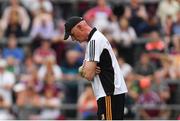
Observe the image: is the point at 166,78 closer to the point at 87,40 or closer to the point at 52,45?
the point at 52,45

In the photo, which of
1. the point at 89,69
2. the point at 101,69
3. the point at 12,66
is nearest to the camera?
the point at 89,69

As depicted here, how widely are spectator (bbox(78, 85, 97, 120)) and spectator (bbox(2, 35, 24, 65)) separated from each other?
2117 mm

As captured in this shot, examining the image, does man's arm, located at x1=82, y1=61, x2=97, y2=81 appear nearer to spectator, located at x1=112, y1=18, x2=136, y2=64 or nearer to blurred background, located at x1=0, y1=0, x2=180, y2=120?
blurred background, located at x1=0, y1=0, x2=180, y2=120

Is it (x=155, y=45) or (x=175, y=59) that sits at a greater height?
(x=155, y=45)

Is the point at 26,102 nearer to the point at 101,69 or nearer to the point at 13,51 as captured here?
the point at 13,51

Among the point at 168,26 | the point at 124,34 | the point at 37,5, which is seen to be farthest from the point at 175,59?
the point at 37,5

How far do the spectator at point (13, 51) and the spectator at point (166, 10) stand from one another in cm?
349

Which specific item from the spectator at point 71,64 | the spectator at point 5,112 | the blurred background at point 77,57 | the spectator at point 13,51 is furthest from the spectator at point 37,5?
the spectator at point 5,112

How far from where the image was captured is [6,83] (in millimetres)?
15008

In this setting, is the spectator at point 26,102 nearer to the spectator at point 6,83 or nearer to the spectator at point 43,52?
the spectator at point 6,83

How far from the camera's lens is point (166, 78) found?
15.2 meters

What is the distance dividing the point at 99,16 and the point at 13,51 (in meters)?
2.20

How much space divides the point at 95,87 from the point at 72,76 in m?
7.46

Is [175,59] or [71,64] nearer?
[175,59]
